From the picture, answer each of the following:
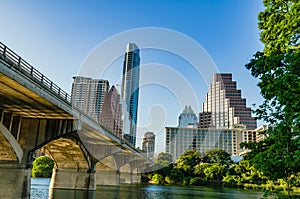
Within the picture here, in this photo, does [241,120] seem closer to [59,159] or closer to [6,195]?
[59,159]

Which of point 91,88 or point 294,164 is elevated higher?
point 91,88

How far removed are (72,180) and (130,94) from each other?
27424mm

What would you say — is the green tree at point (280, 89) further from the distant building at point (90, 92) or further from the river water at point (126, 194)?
the river water at point (126, 194)

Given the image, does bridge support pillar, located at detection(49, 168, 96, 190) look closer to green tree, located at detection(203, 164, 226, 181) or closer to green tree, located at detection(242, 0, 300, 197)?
green tree, located at detection(242, 0, 300, 197)

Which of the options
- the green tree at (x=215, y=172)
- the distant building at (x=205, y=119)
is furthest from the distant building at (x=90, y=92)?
the distant building at (x=205, y=119)

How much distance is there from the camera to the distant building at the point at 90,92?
39281 mm

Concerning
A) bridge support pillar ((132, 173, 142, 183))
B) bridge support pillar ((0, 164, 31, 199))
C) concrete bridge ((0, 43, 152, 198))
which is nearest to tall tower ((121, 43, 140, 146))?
concrete bridge ((0, 43, 152, 198))

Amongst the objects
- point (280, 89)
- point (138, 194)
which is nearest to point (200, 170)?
point (138, 194)

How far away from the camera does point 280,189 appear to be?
1080cm

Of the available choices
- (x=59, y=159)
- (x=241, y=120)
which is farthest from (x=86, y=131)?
(x=241, y=120)

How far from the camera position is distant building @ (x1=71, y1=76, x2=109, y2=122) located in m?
39.3

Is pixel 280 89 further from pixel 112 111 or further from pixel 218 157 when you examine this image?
pixel 218 157

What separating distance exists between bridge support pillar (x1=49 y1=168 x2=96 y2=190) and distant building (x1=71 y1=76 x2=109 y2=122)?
1039cm

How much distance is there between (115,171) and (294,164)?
58099 mm
